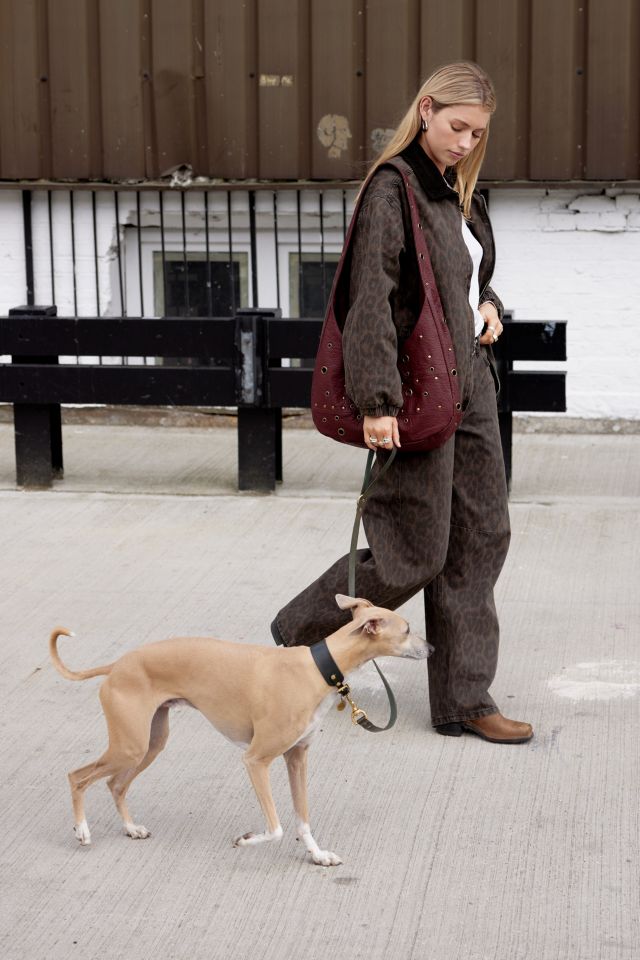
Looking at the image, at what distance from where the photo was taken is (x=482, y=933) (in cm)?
341

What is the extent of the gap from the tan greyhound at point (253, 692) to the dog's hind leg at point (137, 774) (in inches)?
1.8

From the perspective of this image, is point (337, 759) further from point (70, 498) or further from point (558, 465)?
point (558, 465)

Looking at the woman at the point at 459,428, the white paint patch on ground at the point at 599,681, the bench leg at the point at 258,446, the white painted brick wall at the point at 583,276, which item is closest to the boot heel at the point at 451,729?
the woman at the point at 459,428

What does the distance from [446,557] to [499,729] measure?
1.84 feet

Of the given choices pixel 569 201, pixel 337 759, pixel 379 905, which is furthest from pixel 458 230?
pixel 569 201

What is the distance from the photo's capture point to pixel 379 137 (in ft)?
29.7

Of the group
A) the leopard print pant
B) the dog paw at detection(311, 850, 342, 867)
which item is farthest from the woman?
the dog paw at detection(311, 850, 342, 867)

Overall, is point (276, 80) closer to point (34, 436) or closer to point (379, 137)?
point (379, 137)

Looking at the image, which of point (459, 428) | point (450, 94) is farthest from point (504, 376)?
point (450, 94)

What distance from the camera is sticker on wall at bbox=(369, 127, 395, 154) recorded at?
9039 mm

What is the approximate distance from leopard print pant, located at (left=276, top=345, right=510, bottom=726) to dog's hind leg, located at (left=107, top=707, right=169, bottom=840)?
730mm

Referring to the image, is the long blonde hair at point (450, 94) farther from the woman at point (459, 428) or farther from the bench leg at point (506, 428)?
the bench leg at point (506, 428)

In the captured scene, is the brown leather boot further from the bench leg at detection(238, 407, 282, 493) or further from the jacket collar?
the bench leg at detection(238, 407, 282, 493)

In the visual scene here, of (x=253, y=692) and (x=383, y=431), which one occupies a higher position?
(x=383, y=431)
